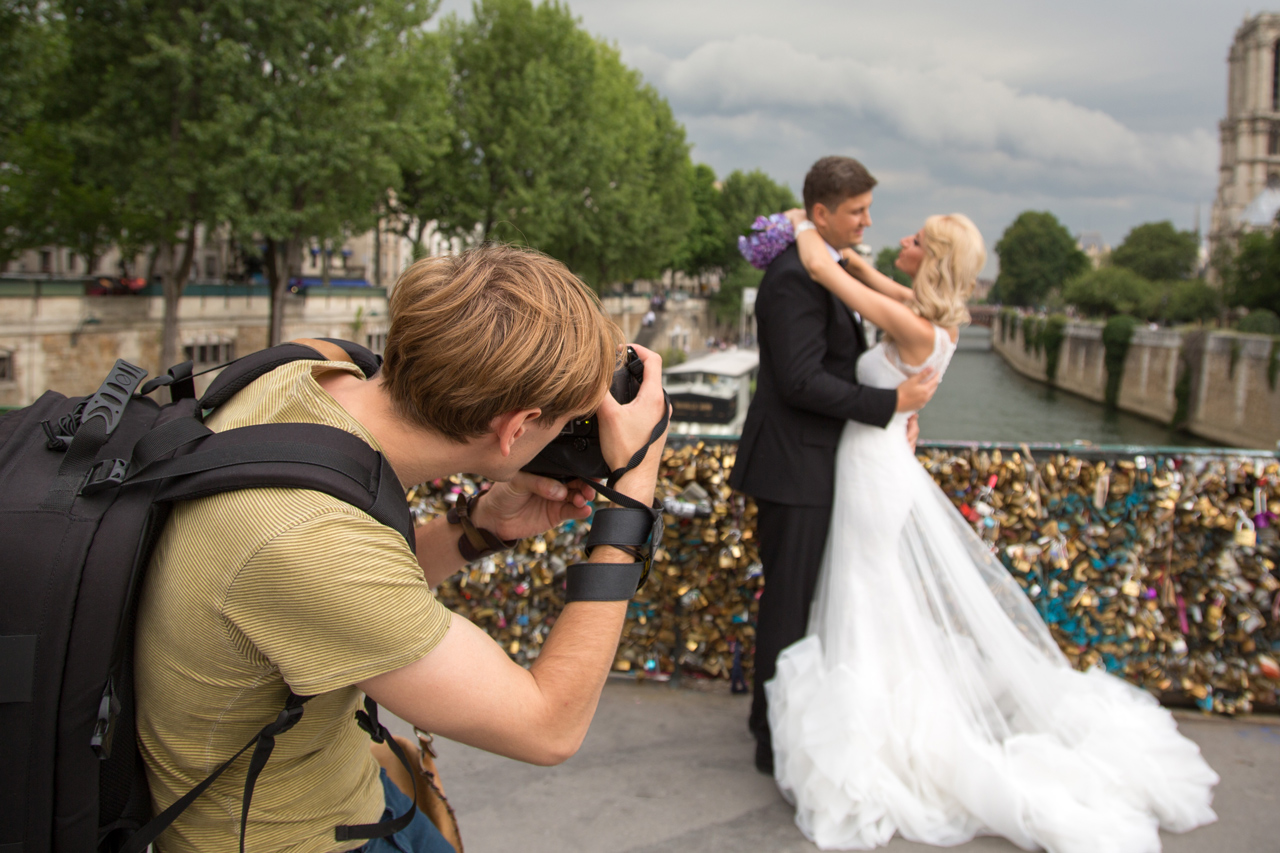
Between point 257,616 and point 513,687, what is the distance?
36 centimetres

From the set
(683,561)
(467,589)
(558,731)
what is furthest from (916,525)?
(558,731)

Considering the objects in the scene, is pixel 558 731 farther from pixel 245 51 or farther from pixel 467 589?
pixel 245 51

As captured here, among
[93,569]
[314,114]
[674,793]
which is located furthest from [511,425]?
[314,114]

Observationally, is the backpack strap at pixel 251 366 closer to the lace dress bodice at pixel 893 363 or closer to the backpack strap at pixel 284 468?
the backpack strap at pixel 284 468

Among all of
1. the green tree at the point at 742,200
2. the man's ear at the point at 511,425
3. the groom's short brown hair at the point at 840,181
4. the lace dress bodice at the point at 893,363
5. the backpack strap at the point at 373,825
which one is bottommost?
the backpack strap at the point at 373,825

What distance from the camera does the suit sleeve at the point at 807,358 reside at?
10.9 feet

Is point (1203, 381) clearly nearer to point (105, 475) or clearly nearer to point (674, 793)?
point (674, 793)

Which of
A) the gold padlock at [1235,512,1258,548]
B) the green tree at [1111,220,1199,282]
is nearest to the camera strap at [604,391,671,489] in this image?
the gold padlock at [1235,512,1258,548]

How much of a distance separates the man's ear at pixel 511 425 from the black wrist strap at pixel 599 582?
0.74 ft

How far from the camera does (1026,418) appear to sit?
48.3 metres

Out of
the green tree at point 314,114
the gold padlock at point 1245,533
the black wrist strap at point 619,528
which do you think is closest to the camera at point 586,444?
the black wrist strap at point 619,528

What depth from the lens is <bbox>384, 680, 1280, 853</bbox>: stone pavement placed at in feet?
10.3

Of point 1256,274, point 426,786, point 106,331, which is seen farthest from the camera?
point 1256,274

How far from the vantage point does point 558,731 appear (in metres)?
1.34
